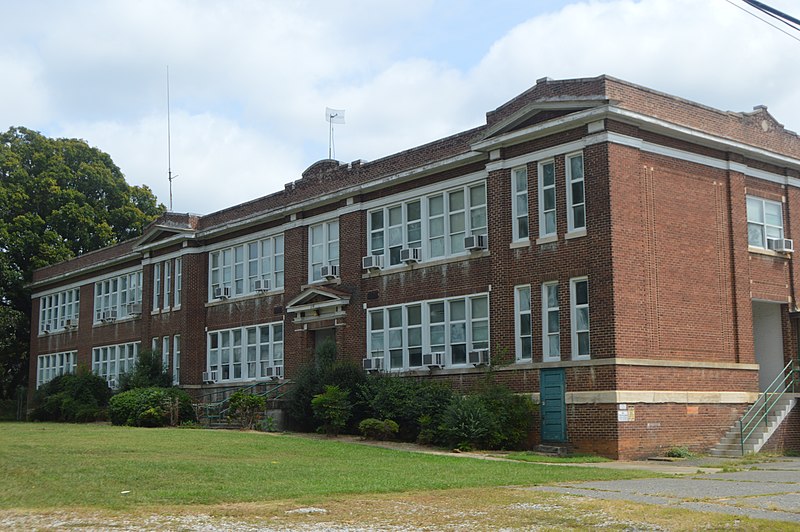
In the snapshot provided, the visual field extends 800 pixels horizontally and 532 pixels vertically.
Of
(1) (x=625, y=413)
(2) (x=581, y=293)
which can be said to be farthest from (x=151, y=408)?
(1) (x=625, y=413)

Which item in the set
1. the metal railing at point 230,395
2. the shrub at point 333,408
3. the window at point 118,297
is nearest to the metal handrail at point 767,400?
the shrub at point 333,408

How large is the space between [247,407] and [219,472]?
14.3 meters

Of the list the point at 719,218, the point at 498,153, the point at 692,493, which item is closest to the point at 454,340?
the point at 498,153

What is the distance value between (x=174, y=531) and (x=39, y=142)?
1932 inches

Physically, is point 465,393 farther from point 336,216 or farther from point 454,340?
point 336,216

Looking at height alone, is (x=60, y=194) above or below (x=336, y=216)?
above

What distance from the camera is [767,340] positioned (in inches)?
1129

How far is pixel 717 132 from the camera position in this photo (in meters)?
27.2

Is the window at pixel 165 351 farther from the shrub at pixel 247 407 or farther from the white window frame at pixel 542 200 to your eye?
the white window frame at pixel 542 200

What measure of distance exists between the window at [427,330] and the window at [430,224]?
1614 millimetres

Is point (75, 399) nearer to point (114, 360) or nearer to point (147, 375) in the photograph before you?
point (147, 375)

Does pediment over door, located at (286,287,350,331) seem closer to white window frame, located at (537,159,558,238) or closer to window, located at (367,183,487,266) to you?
window, located at (367,183,487,266)

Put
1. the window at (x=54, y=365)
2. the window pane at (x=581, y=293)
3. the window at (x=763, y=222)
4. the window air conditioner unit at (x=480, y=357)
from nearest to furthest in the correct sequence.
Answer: the window pane at (x=581, y=293) < the window air conditioner unit at (x=480, y=357) < the window at (x=763, y=222) < the window at (x=54, y=365)

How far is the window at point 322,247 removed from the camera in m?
34.2
